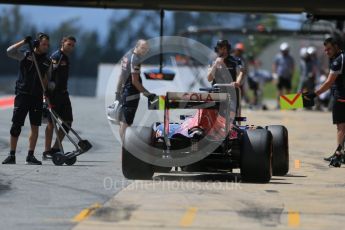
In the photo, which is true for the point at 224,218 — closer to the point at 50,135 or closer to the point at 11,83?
the point at 50,135

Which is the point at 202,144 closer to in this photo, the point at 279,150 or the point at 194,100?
the point at 194,100

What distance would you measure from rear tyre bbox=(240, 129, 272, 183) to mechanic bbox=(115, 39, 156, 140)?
2546mm

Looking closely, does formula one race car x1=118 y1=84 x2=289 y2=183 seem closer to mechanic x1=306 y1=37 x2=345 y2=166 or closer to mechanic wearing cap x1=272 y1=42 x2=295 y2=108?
mechanic x1=306 y1=37 x2=345 y2=166

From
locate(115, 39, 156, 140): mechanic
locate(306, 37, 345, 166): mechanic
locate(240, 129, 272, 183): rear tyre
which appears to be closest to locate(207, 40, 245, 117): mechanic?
locate(115, 39, 156, 140): mechanic

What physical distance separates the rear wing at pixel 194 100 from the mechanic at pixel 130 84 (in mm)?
2042

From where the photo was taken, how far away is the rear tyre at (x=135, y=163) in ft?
38.1

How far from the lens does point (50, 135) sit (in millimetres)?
14078

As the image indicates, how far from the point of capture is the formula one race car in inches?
454

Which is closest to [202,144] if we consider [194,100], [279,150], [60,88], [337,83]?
[194,100]

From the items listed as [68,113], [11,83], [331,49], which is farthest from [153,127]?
[11,83]

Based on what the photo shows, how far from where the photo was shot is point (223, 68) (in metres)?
14.1

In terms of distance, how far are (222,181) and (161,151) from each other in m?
0.80

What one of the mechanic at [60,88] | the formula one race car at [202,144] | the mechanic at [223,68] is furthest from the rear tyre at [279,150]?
the mechanic at [60,88]

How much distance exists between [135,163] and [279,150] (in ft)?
6.23
